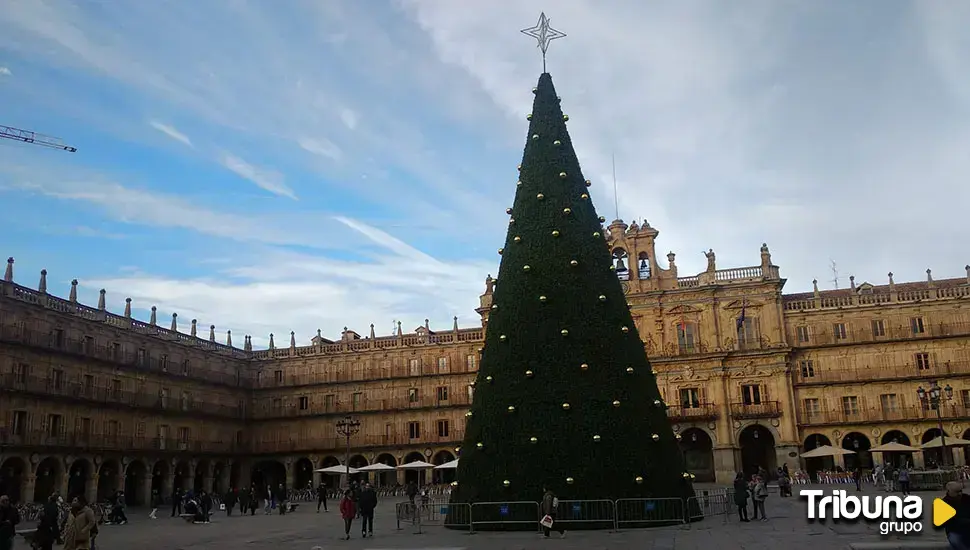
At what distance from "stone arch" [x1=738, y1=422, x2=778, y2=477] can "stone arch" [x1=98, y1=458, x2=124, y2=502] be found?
3621cm

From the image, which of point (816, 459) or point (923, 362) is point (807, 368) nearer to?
point (816, 459)

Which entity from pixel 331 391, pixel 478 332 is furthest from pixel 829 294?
pixel 331 391

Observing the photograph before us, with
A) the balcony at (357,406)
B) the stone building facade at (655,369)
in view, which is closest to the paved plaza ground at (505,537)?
the stone building facade at (655,369)

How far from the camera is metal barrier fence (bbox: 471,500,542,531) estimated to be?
17.9 m

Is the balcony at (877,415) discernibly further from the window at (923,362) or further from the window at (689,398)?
the window at (689,398)

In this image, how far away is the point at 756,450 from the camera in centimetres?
5206

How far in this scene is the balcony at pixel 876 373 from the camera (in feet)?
155

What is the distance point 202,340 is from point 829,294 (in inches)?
1662

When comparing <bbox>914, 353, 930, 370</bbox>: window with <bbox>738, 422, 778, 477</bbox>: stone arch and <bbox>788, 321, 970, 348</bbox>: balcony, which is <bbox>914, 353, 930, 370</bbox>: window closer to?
<bbox>788, 321, 970, 348</bbox>: balcony

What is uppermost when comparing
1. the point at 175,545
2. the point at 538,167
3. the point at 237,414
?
the point at 538,167

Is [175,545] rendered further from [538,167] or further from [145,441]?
[145,441]

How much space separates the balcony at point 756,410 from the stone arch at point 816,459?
108 inches

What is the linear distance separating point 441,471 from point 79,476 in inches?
909

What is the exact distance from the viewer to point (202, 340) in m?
55.0
